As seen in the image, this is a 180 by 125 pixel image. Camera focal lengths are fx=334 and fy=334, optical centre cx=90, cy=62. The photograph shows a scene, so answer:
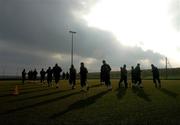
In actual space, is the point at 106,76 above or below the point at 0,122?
above

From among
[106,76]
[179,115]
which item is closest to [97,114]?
[179,115]

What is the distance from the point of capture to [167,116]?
1151 cm

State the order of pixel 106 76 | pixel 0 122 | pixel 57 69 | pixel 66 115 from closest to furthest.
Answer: pixel 0 122
pixel 66 115
pixel 106 76
pixel 57 69

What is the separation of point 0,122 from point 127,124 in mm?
4090

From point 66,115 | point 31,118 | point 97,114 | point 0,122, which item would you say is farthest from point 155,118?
point 0,122

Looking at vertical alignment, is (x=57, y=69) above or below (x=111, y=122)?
above

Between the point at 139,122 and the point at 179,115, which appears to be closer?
the point at 139,122

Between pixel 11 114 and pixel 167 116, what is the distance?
585cm

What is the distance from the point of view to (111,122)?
10.5m

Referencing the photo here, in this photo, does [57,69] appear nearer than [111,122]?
No

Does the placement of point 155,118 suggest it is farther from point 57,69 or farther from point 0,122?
point 57,69

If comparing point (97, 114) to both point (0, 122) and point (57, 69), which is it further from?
point (57, 69)

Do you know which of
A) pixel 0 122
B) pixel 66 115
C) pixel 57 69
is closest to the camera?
pixel 0 122

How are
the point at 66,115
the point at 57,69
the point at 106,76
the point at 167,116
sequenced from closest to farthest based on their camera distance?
the point at 167,116
the point at 66,115
the point at 106,76
the point at 57,69
